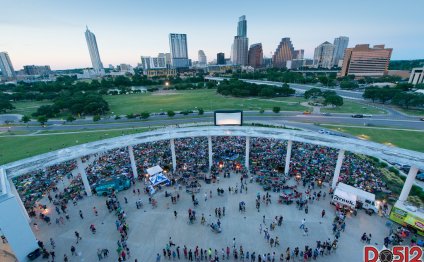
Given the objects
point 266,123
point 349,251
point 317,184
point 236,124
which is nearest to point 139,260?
point 349,251

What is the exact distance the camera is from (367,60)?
476ft

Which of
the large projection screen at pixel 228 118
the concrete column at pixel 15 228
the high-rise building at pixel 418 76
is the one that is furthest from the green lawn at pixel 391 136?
the high-rise building at pixel 418 76

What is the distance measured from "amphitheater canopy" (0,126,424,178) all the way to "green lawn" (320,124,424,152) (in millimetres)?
19917

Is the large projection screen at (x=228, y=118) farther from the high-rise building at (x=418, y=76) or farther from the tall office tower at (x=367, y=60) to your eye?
the tall office tower at (x=367, y=60)

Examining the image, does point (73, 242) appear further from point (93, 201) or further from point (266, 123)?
point (266, 123)

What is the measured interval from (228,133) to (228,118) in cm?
626

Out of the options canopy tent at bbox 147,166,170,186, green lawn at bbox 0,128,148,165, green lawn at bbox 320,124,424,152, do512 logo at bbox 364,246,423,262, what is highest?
do512 logo at bbox 364,246,423,262

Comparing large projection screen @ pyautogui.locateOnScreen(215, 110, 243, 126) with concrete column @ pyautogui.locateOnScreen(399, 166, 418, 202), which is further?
large projection screen @ pyautogui.locateOnScreen(215, 110, 243, 126)

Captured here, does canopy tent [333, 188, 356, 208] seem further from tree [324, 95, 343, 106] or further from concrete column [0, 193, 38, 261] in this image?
tree [324, 95, 343, 106]

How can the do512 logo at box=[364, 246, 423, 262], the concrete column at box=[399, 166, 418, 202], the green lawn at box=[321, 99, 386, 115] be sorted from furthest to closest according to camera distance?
the green lawn at box=[321, 99, 386, 115], the concrete column at box=[399, 166, 418, 202], the do512 logo at box=[364, 246, 423, 262]

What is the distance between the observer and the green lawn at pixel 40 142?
4032 centimetres

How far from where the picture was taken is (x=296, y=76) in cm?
12725

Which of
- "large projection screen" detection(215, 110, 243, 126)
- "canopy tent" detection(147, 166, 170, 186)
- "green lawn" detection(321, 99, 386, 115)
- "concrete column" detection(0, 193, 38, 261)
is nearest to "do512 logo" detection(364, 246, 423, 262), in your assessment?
"canopy tent" detection(147, 166, 170, 186)

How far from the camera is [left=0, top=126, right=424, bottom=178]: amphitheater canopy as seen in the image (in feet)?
69.7
